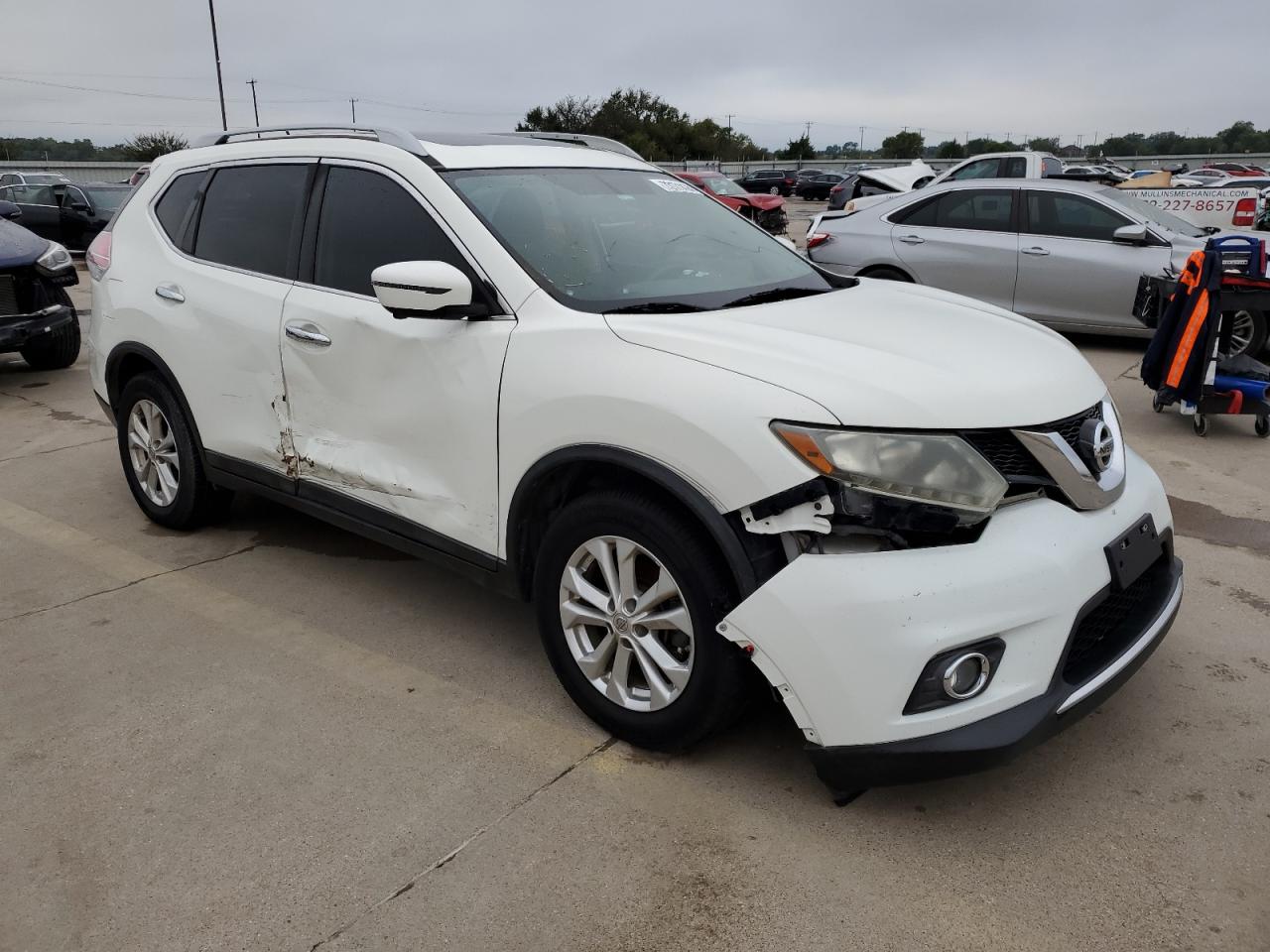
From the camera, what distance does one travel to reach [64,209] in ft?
58.6

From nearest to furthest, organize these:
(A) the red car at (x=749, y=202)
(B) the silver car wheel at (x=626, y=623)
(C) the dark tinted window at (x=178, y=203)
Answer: (B) the silver car wheel at (x=626, y=623) < (C) the dark tinted window at (x=178, y=203) < (A) the red car at (x=749, y=202)

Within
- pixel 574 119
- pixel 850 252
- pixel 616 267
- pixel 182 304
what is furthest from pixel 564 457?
pixel 574 119

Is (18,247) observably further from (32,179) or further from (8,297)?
(32,179)

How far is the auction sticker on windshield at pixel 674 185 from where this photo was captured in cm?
399

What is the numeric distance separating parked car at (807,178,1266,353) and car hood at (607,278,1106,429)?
20.4 ft

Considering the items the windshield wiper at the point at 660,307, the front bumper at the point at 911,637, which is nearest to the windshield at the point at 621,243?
the windshield wiper at the point at 660,307

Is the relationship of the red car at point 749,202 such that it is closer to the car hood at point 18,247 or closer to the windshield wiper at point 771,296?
the car hood at point 18,247

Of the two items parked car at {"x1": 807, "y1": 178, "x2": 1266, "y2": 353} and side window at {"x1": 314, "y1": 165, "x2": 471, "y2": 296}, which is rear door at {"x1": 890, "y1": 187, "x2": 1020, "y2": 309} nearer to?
parked car at {"x1": 807, "y1": 178, "x2": 1266, "y2": 353}

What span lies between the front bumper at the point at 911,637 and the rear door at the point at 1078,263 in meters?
7.16

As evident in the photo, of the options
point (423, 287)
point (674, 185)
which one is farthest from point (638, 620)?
point (674, 185)

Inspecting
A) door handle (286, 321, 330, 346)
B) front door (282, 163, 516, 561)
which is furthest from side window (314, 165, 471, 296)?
door handle (286, 321, 330, 346)

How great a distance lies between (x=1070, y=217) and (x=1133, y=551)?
7.24 m

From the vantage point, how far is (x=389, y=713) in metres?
3.22

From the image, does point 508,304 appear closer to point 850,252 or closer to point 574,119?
point 850,252
